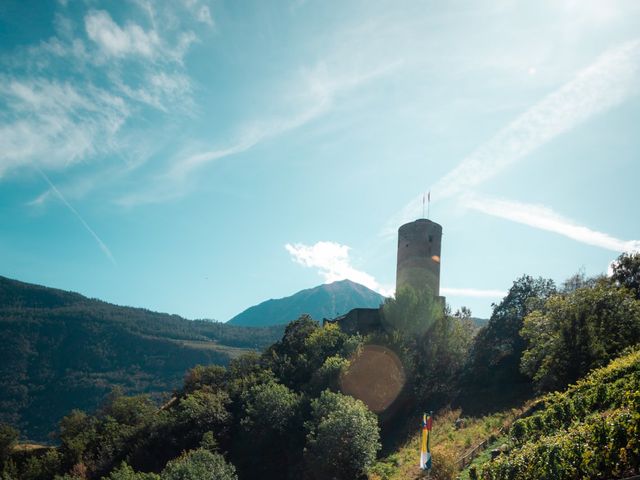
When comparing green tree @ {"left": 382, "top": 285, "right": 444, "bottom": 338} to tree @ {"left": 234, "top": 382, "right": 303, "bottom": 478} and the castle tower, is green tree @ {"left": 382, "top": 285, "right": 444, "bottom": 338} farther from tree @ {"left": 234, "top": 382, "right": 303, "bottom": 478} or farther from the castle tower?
tree @ {"left": 234, "top": 382, "right": 303, "bottom": 478}

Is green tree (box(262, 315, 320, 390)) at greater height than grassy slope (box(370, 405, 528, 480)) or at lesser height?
greater

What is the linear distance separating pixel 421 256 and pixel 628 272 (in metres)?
16.6

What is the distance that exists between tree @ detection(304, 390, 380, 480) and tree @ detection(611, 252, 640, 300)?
25635 mm

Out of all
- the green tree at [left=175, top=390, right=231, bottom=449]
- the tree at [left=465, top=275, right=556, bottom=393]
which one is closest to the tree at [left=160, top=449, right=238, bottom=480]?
the green tree at [left=175, top=390, right=231, bottom=449]

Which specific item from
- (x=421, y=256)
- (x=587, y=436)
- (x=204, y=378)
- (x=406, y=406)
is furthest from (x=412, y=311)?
(x=587, y=436)

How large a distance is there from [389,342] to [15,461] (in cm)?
4293

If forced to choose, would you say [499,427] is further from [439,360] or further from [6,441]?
[6,441]

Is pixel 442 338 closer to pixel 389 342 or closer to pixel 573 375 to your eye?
pixel 389 342

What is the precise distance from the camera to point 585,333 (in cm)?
2370

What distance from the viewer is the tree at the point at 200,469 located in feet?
79.4

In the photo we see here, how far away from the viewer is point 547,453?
41.3ft

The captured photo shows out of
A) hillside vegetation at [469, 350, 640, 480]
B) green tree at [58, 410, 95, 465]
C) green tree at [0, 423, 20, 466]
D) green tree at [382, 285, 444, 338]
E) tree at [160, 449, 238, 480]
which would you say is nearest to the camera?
hillside vegetation at [469, 350, 640, 480]

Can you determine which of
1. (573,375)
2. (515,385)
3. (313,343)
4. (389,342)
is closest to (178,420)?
(313,343)

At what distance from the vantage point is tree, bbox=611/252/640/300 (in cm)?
3786
